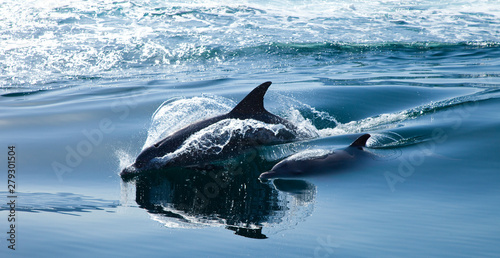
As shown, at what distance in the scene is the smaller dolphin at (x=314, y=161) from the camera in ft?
24.3

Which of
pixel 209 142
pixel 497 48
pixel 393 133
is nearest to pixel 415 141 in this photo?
pixel 393 133

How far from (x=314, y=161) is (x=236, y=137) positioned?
4.50ft

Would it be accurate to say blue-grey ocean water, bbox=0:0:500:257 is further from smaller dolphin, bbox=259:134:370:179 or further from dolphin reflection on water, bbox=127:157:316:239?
smaller dolphin, bbox=259:134:370:179

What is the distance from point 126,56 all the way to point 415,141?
48.6ft

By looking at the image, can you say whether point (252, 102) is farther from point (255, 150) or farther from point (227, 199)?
point (227, 199)

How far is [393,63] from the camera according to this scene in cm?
1914

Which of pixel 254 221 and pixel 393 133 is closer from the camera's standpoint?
pixel 254 221

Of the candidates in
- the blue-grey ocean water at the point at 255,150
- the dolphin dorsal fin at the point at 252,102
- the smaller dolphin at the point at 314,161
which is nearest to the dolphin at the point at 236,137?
the dolphin dorsal fin at the point at 252,102

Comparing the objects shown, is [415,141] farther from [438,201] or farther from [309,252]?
[309,252]
